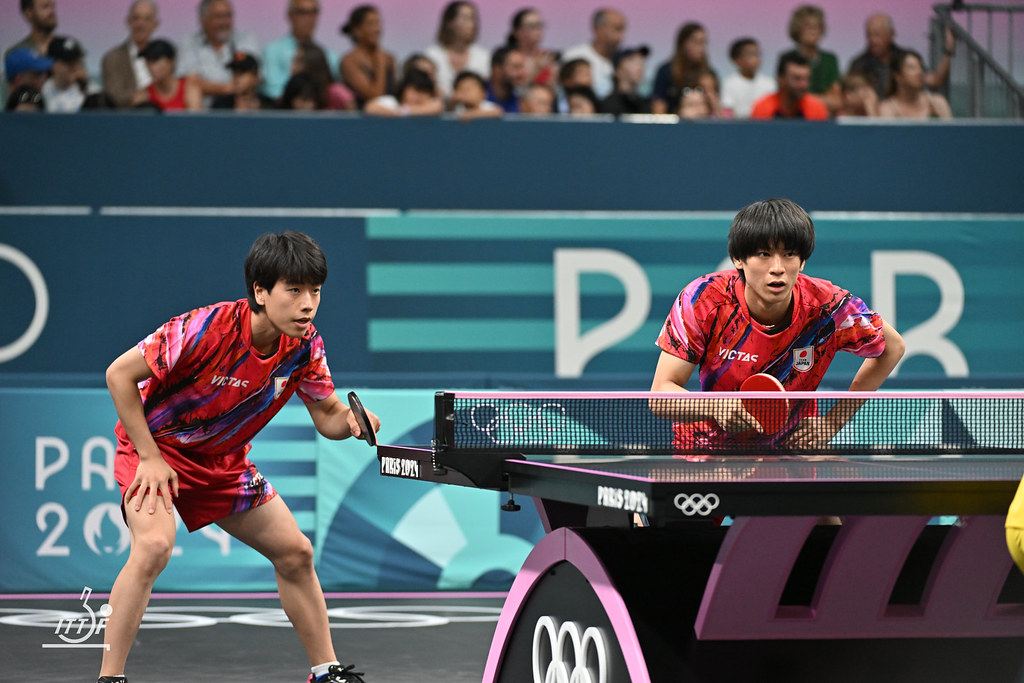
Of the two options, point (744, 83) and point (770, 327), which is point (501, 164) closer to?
point (744, 83)

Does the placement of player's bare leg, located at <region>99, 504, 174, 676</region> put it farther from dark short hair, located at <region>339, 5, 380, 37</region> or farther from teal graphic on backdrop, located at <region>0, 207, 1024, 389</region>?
dark short hair, located at <region>339, 5, 380, 37</region>

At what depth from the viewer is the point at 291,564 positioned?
15.0 feet

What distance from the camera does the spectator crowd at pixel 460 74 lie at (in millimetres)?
9945

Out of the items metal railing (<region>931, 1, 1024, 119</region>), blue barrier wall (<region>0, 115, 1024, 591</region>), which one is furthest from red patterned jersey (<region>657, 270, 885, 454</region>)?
metal railing (<region>931, 1, 1024, 119</region>)

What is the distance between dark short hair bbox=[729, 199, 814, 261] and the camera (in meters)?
3.87

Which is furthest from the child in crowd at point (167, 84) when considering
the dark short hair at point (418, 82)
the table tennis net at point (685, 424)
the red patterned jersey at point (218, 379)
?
the table tennis net at point (685, 424)

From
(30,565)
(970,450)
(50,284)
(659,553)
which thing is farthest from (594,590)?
(50,284)

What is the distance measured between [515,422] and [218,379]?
122cm

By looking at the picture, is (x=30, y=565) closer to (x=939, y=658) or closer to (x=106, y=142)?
(x=106, y=142)

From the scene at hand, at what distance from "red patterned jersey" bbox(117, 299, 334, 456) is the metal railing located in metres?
7.87

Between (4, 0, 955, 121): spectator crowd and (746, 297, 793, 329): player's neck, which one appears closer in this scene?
(746, 297, 793, 329): player's neck

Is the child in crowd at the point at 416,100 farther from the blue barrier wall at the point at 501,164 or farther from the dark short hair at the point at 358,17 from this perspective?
the dark short hair at the point at 358,17

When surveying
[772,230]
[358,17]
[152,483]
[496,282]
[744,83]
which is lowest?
[152,483]

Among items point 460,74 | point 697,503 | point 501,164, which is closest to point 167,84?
point 460,74
